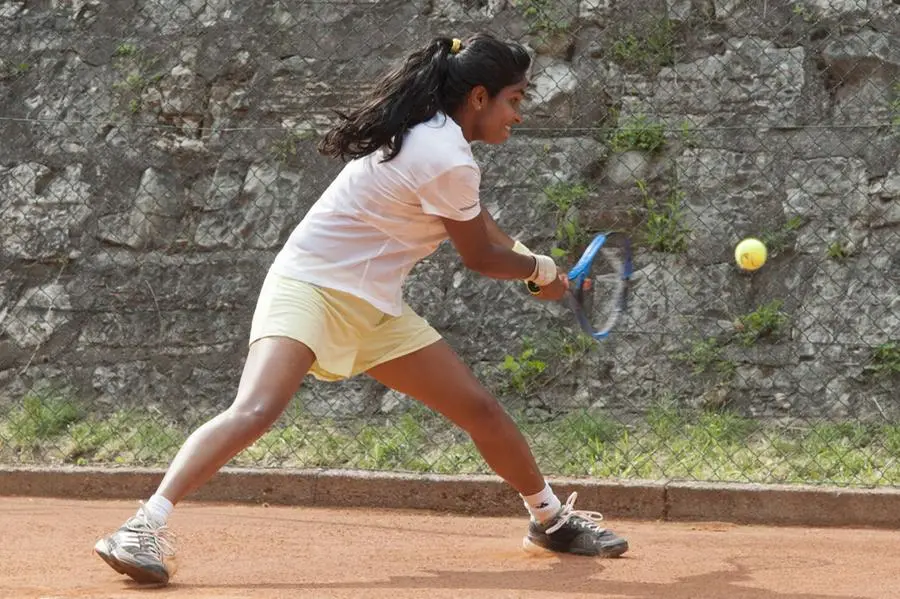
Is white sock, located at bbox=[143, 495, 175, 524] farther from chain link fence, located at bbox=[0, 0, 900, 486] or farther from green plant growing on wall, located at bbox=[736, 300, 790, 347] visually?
green plant growing on wall, located at bbox=[736, 300, 790, 347]

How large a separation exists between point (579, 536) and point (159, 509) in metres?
1.50

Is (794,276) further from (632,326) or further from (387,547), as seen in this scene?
(387,547)

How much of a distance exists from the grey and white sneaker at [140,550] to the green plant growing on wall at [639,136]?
4.13 meters

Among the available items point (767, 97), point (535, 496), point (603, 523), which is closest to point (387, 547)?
point (535, 496)

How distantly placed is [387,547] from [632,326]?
2516 mm

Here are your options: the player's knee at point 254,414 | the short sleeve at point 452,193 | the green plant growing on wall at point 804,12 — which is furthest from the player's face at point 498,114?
the green plant growing on wall at point 804,12

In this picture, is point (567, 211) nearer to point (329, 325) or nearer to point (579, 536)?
point (579, 536)

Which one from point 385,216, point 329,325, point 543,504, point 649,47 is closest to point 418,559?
point 543,504

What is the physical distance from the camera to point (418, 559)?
173 inches

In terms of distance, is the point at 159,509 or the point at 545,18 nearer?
the point at 159,509

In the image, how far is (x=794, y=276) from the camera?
6.73 m

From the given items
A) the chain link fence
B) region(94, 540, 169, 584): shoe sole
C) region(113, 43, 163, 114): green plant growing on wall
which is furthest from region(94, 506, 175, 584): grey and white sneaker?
region(113, 43, 163, 114): green plant growing on wall

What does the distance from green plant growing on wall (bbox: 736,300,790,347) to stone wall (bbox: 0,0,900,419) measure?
49 millimetres

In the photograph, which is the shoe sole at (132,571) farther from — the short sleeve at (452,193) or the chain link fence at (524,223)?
the chain link fence at (524,223)
